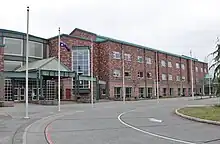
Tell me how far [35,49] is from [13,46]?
15.0 ft

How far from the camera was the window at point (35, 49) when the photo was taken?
5156cm

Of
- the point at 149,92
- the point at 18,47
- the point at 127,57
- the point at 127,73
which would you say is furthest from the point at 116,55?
the point at 18,47

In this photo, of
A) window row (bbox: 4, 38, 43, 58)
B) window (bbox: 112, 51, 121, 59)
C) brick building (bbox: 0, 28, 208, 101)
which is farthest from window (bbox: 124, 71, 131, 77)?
window row (bbox: 4, 38, 43, 58)

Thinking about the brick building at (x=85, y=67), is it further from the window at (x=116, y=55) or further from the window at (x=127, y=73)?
the window at (x=127, y=73)

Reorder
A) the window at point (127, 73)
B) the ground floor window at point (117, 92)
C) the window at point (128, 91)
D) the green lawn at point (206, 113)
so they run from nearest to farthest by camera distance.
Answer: the green lawn at point (206, 113) → the ground floor window at point (117, 92) → the window at point (128, 91) → the window at point (127, 73)

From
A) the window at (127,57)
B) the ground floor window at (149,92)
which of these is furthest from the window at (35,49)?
the ground floor window at (149,92)

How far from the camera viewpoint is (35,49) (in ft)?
172

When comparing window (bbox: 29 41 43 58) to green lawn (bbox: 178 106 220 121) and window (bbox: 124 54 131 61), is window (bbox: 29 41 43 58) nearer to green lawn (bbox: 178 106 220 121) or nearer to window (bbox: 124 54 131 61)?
window (bbox: 124 54 131 61)

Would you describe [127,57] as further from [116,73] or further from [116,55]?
[116,73]

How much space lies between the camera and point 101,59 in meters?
60.3

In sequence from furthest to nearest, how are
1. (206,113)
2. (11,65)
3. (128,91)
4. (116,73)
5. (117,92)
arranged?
(128,91) < (117,92) < (116,73) < (11,65) < (206,113)

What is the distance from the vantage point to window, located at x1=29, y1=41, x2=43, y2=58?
51.6 meters

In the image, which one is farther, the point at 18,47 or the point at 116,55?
the point at 116,55

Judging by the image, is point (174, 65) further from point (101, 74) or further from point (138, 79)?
point (101, 74)
